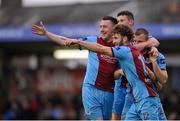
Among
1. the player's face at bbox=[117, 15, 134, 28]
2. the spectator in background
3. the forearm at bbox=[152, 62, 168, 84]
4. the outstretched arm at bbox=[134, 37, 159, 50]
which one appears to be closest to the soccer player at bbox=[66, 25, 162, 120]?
the forearm at bbox=[152, 62, 168, 84]

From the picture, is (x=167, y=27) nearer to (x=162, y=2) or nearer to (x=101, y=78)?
(x=162, y=2)

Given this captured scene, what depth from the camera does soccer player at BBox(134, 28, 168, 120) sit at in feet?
33.5

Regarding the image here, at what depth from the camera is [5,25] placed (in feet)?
71.9

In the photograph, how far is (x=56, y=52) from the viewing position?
76.6 feet

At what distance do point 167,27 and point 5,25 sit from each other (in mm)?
5088

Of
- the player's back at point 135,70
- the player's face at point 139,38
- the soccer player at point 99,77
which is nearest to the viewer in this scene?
the player's back at point 135,70

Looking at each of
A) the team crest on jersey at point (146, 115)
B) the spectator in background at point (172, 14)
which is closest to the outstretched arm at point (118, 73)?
the team crest on jersey at point (146, 115)

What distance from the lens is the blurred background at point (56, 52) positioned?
19859 mm


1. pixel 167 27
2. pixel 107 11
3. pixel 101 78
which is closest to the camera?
pixel 101 78

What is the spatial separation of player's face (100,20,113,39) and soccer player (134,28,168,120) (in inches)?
21.0

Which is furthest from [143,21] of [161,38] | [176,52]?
A: [176,52]

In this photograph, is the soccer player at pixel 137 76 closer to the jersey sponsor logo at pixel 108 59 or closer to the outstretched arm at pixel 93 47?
the outstretched arm at pixel 93 47

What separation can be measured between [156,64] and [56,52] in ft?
43.8

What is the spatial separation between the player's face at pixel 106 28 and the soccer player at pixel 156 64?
0.53 m
